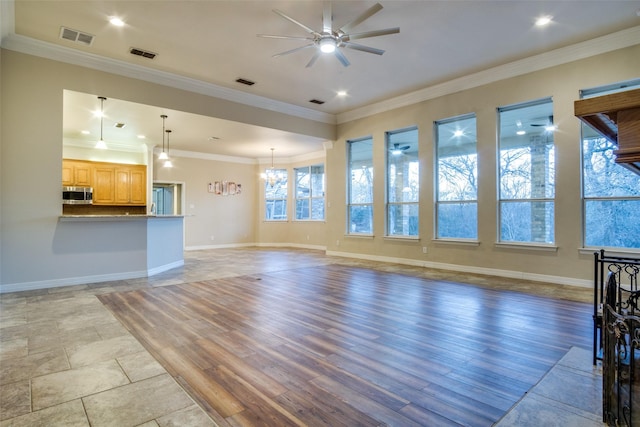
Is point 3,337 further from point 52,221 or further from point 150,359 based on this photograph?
point 52,221

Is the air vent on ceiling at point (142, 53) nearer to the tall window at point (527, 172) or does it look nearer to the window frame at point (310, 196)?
the tall window at point (527, 172)

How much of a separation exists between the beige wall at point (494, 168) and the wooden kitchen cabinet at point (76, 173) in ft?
21.6

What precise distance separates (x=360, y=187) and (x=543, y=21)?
4.69m

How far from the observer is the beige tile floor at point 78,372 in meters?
1.72

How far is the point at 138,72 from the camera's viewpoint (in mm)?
5512

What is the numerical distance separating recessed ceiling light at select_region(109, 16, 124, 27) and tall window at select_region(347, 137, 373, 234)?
5.30 metres

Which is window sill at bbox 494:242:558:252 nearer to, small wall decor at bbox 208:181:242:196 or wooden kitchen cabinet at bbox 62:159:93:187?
small wall decor at bbox 208:181:242:196

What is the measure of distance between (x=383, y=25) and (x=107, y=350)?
15.2 feet

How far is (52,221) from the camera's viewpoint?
4758 millimetres

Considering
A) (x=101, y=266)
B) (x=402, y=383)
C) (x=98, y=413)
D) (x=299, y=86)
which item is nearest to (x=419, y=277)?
(x=402, y=383)

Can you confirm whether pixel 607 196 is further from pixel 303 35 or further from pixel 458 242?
pixel 303 35

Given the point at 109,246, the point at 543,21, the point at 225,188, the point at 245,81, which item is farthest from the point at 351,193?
the point at 109,246

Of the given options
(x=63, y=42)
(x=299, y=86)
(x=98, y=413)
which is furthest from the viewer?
(x=299, y=86)

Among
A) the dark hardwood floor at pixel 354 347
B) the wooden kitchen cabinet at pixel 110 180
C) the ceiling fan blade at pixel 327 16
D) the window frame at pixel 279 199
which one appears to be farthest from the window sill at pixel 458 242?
the wooden kitchen cabinet at pixel 110 180
